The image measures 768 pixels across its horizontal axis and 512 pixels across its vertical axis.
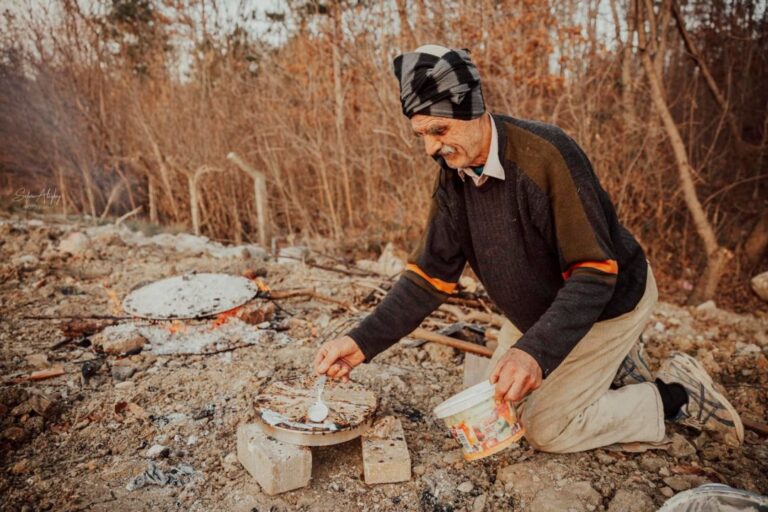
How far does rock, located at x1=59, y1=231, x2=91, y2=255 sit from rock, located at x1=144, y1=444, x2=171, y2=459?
3.63m

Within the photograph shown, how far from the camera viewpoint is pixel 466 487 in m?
2.00

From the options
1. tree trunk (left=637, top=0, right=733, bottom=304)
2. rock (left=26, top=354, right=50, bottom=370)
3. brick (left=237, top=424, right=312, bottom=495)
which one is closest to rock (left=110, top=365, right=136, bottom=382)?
rock (left=26, top=354, right=50, bottom=370)

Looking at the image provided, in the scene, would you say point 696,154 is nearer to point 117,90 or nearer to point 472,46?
point 472,46

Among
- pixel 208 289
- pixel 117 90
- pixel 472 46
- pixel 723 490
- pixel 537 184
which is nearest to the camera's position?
pixel 723 490

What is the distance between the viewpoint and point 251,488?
1.97 m

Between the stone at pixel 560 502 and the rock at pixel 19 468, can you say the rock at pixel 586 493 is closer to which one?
the stone at pixel 560 502

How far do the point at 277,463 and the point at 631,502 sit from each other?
1.33 meters

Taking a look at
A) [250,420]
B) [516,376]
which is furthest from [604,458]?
[250,420]

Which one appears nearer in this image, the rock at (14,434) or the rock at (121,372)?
the rock at (14,434)

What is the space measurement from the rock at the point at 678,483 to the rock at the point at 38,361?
3256 millimetres

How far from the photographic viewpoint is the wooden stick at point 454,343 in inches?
117

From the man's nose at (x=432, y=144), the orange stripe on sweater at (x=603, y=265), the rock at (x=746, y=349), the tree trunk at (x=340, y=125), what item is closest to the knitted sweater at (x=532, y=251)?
the orange stripe on sweater at (x=603, y=265)

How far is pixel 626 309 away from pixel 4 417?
9.27 ft

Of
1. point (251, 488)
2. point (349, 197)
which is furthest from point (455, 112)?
point (349, 197)
